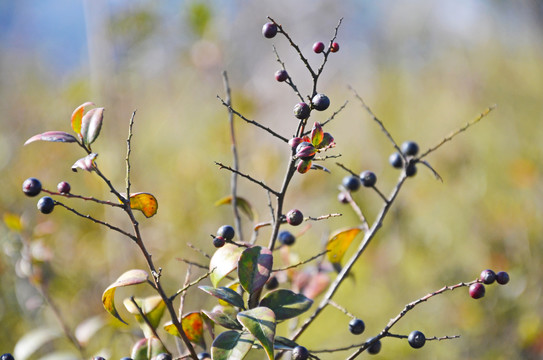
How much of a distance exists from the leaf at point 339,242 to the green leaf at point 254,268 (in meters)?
0.25

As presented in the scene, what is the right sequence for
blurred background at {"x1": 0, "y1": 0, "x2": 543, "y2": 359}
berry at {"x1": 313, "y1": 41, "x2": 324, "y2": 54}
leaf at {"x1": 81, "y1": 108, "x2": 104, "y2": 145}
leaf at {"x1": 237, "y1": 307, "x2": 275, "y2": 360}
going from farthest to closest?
blurred background at {"x1": 0, "y1": 0, "x2": 543, "y2": 359}
berry at {"x1": 313, "y1": 41, "x2": 324, "y2": 54}
leaf at {"x1": 81, "y1": 108, "x2": 104, "y2": 145}
leaf at {"x1": 237, "y1": 307, "x2": 275, "y2": 360}

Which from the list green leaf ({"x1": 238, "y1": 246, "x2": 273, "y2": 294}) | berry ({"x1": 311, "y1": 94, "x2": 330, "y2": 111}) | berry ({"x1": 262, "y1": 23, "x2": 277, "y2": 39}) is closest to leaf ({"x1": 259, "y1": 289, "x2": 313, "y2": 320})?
green leaf ({"x1": 238, "y1": 246, "x2": 273, "y2": 294})

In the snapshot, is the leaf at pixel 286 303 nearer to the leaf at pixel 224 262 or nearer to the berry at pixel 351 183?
the leaf at pixel 224 262

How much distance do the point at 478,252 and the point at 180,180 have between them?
Result: 1.58 metres

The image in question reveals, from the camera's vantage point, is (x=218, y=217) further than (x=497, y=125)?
No

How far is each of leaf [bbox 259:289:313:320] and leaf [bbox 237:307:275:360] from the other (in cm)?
12

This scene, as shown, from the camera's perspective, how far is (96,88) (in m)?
2.36

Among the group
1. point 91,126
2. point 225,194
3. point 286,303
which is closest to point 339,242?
point 286,303

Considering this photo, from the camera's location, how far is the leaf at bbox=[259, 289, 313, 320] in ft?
2.43

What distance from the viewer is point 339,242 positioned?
0.96 m

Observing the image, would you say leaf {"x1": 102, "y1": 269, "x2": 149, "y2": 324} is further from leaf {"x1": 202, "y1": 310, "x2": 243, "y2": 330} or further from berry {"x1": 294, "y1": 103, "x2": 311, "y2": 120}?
berry {"x1": 294, "y1": 103, "x2": 311, "y2": 120}

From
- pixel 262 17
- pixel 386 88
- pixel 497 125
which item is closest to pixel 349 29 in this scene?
pixel 262 17

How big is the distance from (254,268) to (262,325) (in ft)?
0.40

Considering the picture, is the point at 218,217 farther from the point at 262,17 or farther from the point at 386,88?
the point at 262,17
